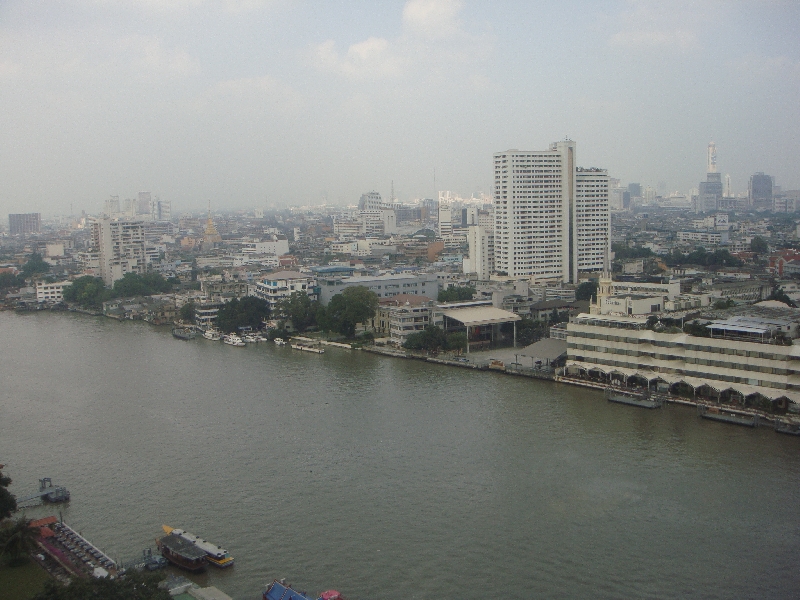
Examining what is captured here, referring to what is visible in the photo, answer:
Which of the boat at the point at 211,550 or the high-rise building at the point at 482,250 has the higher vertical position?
the high-rise building at the point at 482,250

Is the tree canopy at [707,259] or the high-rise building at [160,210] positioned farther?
the high-rise building at [160,210]

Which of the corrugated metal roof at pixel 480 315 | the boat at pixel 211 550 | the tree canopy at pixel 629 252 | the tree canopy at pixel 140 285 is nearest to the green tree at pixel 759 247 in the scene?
the tree canopy at pixel 629 252

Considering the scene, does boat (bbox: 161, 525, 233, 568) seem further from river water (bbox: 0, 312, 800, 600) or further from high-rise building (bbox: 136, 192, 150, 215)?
high-rise building (bbox: 136, 192, 150, 215)

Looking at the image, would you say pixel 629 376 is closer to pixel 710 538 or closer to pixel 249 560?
pixel 710 538

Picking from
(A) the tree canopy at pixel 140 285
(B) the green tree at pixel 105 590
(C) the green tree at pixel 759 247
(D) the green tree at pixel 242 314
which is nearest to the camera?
(B) the green tree at pixel 105 590

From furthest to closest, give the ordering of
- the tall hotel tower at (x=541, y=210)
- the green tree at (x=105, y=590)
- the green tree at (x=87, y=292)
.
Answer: the green tree at (x=87, y=292) → the tall hotel tower at (x=541, y=210) → the green tree at (x=105, y=590)

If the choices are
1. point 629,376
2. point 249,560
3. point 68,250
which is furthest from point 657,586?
point 68,250

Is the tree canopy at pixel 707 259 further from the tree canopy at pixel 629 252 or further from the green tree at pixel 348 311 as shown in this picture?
the green tree at pixel 348 311
